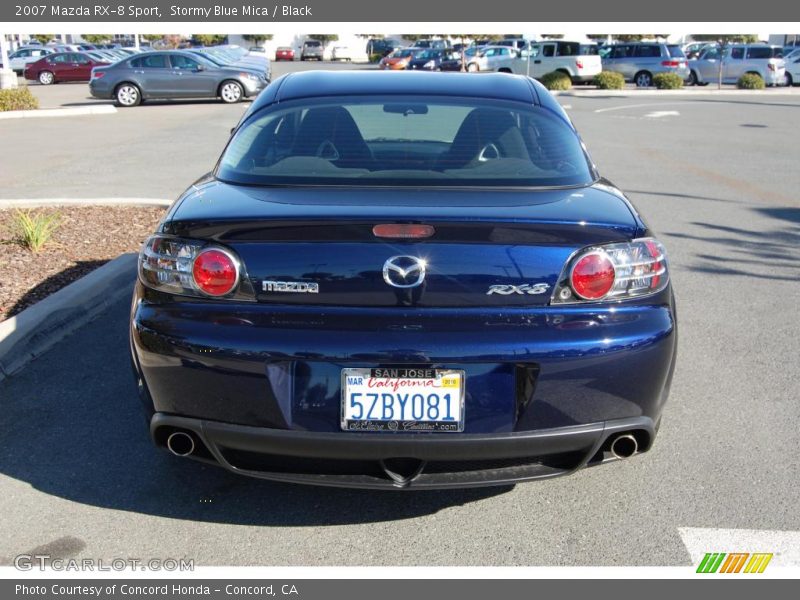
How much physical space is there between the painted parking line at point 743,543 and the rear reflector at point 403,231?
1520 mm

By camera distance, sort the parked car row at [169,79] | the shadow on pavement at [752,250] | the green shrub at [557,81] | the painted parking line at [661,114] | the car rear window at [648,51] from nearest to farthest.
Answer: the shadow on pavement at [752,250] < the painted parking line at [661,114] < the parked car row at [169,79] < the green shrub at [557,81] < the car rear window at [648,51]

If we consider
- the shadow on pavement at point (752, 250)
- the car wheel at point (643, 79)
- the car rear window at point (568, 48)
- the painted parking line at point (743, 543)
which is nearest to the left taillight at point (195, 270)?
the painted parking line at point (743, 543)

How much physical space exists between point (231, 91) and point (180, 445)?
22647mm

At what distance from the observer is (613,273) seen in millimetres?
3107

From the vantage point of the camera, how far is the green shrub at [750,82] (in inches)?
1251

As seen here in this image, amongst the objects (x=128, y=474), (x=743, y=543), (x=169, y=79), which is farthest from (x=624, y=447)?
(x=169, y=79)

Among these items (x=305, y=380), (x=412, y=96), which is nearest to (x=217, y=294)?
(x=305, y=380)

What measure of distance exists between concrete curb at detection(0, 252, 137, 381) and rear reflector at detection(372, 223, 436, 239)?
2.79 m

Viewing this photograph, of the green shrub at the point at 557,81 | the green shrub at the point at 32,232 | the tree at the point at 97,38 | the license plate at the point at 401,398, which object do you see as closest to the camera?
the license plate at the point at 401,398

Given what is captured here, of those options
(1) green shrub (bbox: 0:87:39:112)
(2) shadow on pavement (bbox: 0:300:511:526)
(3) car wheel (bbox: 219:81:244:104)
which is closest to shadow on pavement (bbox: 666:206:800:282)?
(2) shadow on pavement (bbox: 0:300:511:526)

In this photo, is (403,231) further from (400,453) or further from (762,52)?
(762,52)

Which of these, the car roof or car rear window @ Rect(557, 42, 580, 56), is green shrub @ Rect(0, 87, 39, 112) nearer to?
the car roof

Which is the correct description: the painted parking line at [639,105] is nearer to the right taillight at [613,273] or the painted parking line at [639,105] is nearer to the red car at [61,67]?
the right taillight at [613,273]

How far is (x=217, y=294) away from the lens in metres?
3.08
